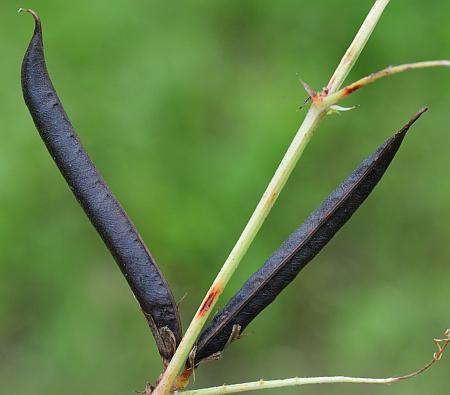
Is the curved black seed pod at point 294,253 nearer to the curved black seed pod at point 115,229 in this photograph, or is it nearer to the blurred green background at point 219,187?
the curved black seed pod at point 115,229

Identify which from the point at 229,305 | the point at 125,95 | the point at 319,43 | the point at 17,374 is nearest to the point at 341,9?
the point at 319,43

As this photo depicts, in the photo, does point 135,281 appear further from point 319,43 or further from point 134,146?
point 319,43

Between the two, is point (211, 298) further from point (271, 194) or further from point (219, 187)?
point (219, 187)

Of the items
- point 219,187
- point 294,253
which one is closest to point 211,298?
point 294,253

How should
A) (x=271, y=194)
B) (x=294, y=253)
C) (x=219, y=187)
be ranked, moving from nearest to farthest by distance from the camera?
(x=271, y=194), (x=294, y=253), (x=219, y=187)

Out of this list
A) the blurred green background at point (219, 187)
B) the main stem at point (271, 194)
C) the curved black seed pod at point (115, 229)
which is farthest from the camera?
the blurred green background at point (219, 187)

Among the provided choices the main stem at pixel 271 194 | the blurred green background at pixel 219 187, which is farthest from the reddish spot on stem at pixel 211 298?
the blurred green background at pixel 219 187
